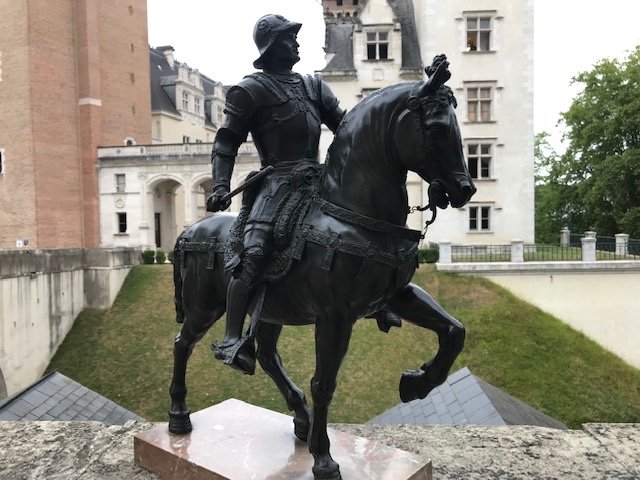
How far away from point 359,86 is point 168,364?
60.4 feet

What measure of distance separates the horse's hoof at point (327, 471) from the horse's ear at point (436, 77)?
8.66ft

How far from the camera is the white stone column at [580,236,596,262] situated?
21.7m

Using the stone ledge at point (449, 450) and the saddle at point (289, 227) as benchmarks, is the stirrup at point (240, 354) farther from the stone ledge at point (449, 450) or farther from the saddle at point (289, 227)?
the stone ledge at point (449, 450)

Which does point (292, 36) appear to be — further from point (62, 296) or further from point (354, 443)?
point (62, 296)

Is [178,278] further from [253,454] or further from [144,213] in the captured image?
[144,213]

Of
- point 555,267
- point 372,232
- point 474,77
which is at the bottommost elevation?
point 555,267

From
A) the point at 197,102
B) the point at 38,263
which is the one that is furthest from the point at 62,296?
the point at 197,102

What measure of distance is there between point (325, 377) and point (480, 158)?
26.8 m

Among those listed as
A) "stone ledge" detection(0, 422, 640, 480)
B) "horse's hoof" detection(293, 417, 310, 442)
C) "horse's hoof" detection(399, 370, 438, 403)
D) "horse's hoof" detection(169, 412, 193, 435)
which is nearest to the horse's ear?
"horse's hoof" detection(399, 370, 438, 403)

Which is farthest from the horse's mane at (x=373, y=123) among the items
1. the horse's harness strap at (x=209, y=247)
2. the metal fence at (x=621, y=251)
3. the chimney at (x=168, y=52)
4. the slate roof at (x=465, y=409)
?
the chimney at (x=168, y=52)

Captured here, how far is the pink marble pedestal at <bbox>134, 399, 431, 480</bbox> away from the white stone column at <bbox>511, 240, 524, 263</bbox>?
19.2 metres

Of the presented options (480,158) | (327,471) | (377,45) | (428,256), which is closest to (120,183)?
(377,45)

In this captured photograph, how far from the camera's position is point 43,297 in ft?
65.5

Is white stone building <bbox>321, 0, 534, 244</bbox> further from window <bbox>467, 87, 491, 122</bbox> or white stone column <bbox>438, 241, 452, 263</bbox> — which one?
white stone column <bbox>438, 241, 452, 263</bbox>
